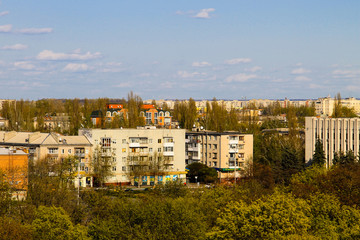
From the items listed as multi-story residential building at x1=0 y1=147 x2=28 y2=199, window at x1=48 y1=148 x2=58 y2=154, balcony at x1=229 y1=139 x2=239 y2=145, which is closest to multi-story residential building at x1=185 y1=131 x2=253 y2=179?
balcony at x1=229 y1=139 x2=239 y2=145

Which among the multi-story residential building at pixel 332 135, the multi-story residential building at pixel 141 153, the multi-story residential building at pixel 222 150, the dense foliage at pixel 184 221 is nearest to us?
the dense foliage at pixel 184 221

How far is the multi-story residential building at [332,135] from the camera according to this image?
1822 inches

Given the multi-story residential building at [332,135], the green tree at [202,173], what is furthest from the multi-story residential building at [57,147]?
the multi-story residential building at [332,135]

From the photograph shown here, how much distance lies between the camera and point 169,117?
87625 mm

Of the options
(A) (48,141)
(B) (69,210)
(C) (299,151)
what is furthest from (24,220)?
(C) (299,151)

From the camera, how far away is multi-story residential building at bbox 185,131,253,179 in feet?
161

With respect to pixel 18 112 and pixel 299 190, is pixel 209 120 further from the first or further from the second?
pixel 299 190

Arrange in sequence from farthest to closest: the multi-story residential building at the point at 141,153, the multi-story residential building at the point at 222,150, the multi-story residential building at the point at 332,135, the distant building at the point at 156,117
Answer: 1. the distant building at the point at 156,117
2. the multi-story residential building at the point at 222,150
3. the multi-story residential building at the point at 332,135
4. the multi-story residential building at the point at 141,153

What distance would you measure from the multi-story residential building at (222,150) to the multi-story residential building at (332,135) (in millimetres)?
5170

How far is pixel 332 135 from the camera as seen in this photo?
47.5 meters

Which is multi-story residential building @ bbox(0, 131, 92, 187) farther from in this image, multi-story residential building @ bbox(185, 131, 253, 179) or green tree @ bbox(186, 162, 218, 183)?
multi-story residential building @ bbox(185, 131, 253, 179)

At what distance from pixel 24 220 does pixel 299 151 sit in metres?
31.0

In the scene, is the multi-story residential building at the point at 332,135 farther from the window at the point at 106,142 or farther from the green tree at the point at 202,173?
the window at the point at 106,142

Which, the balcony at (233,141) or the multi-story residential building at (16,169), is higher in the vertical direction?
the balcony at (233,141)
